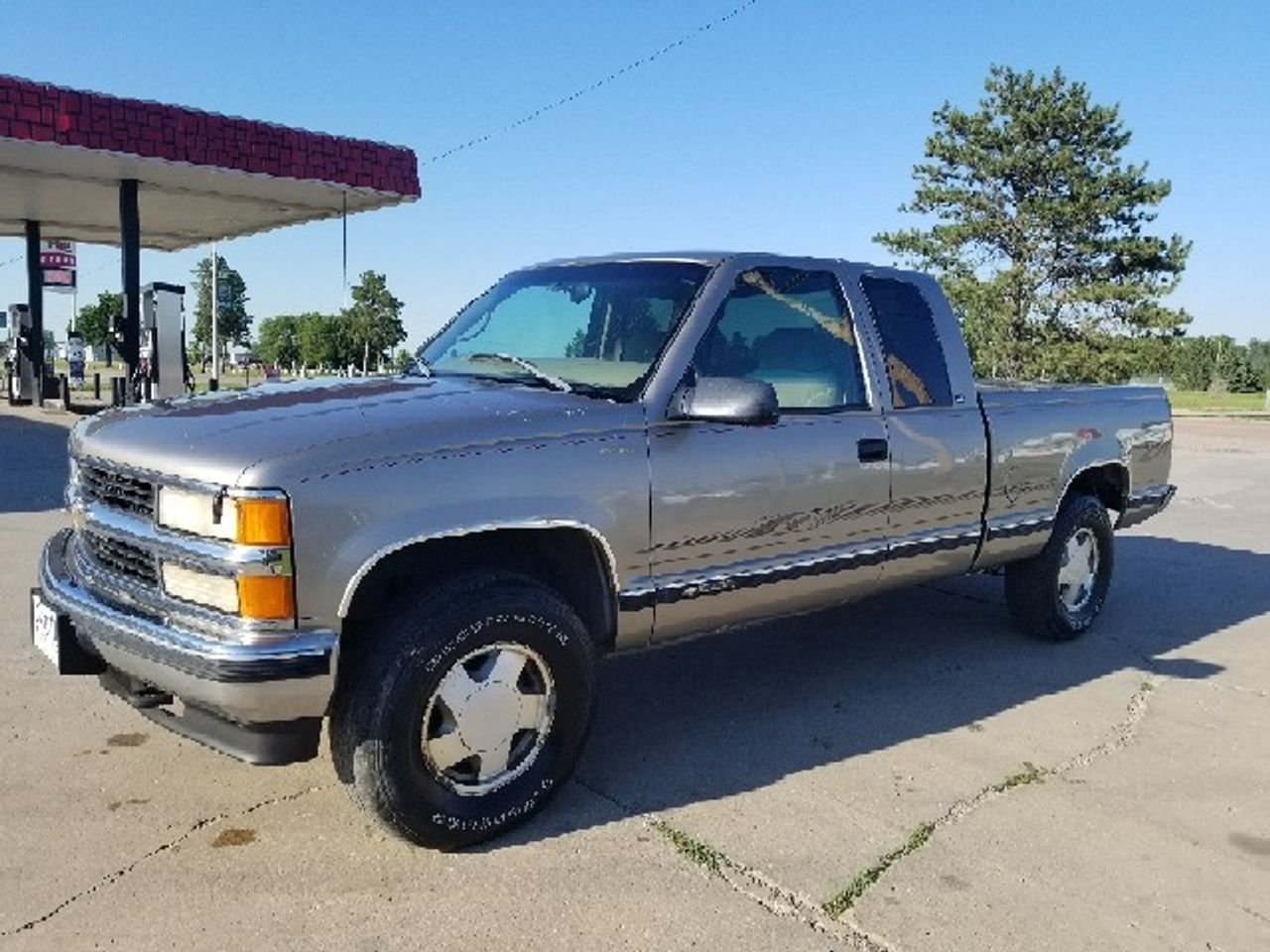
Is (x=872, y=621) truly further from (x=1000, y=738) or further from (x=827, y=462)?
(x=827, y=462)

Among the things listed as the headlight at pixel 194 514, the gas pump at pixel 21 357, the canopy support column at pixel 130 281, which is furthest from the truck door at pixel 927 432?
the gas pump at pixel 21 357

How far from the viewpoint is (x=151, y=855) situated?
10.1 feet

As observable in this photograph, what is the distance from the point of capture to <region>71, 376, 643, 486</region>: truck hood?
2.83 m

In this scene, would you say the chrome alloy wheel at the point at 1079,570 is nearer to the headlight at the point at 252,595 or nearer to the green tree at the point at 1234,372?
the headlight at the point at 252,595

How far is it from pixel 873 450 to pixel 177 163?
14.5 m

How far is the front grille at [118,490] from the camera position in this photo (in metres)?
3.03

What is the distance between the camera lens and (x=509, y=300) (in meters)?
4.54

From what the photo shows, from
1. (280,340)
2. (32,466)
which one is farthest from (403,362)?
(280,340)

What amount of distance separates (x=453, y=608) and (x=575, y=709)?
600 millimetres

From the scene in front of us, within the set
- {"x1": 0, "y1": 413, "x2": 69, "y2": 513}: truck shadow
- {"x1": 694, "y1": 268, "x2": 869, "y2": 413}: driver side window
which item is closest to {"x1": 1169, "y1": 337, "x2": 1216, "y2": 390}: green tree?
{"x1": 0, "y1": 413, "x2": 69, "y2": 513}: truck shadow

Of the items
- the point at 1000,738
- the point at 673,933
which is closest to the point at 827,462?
the point at 1000,738

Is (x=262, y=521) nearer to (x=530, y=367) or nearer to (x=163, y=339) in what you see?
(x=530, y=367)

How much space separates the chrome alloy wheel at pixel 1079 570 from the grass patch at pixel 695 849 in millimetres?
3094

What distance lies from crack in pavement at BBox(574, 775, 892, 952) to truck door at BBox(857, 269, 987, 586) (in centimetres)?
163
